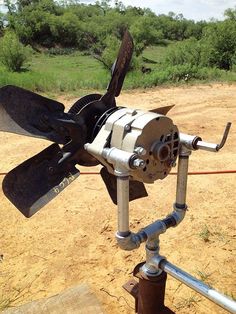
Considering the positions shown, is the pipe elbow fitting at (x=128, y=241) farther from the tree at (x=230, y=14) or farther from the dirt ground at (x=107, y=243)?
the tree at (x=230, y=14)

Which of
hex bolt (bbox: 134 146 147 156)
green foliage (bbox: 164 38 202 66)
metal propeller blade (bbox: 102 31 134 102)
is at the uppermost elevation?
metal propeller blade (bbox: 102 31 134 102)

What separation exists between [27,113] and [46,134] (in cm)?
13

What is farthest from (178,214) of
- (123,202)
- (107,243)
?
(107,243)

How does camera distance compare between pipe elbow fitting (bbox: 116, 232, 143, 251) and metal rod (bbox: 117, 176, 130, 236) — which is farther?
pipe elbow fitting (bbox: 116, 232, 143, 251)

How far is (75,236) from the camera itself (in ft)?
14.6

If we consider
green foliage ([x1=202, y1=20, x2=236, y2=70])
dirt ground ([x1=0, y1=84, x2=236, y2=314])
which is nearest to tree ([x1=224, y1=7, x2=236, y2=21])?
green foliage ([x1=202, y1=20, x2=236, y2=70])

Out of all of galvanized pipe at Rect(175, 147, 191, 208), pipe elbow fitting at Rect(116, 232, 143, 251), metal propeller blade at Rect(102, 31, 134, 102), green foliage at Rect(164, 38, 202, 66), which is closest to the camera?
pipe elbow fitting at Rect(116, 232, 143, 251)

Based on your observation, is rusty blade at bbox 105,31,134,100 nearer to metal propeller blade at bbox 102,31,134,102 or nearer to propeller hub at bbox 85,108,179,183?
metal propeller blade at bbox 102,31,134,102

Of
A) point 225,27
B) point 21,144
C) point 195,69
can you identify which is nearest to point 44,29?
point 225,27

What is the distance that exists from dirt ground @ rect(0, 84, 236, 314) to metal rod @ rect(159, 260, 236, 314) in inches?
55.5

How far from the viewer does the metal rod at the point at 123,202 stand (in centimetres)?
175

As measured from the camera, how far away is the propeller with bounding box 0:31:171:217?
1827mm

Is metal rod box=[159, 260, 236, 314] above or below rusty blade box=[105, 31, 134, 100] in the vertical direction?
below

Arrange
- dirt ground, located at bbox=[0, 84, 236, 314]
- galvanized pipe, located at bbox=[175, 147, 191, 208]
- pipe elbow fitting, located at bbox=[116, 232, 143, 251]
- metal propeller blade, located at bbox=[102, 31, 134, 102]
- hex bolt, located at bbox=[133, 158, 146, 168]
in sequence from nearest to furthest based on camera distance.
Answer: hex bolt, located at bbox=[133, 158, 146, 168] < pipe elbow fitting, located at bbox=[116, 232, 143, 251] < galvanized pipe, located at bbox=[175, 147, 191, 208] < metal propeller blade, located at bbox=[102, 31, 134, 102] < dirt ground, located at bbox=[0, 84, 236, 314]
